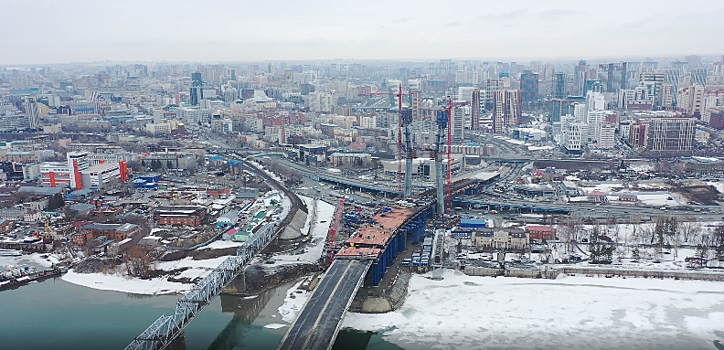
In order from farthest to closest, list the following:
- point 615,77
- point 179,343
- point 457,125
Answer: point 615,77
point 457,125
point 179,343

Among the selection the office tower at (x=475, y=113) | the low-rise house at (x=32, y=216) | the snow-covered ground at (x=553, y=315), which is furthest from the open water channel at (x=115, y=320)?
the office tower at (x=475, y=113)

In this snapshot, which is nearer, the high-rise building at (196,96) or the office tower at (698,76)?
→ the high-rise building at (196,96)

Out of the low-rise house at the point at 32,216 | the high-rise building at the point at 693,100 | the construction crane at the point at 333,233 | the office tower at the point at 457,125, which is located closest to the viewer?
the construction crane at the point at 333,233

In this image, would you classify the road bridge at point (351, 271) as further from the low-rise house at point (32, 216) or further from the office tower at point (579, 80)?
the office tower at point (579, 80)

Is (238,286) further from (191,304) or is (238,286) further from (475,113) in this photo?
(475,113)

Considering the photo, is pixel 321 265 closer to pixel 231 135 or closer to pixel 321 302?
pixel 321 302

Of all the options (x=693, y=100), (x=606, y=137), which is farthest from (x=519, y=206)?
(x=693, y=100)
